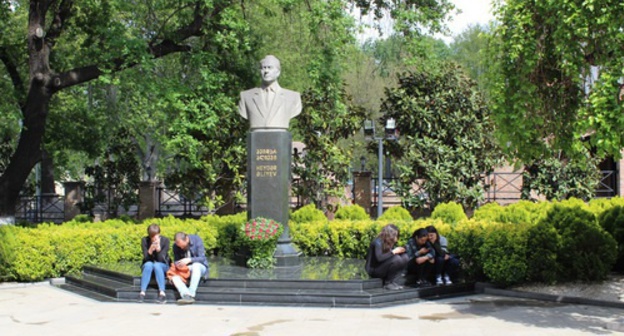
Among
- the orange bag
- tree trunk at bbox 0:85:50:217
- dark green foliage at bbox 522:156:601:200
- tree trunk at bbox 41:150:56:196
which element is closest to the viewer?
the orange bag

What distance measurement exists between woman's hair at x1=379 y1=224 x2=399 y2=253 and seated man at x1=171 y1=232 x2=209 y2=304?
10.3ft

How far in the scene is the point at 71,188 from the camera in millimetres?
26750

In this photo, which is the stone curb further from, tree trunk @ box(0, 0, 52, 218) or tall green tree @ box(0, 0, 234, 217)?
tree trunk @ box(0, 0, 52, 218)

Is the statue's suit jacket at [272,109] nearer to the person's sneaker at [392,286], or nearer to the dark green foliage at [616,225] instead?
the person's sneaker at [392,286]

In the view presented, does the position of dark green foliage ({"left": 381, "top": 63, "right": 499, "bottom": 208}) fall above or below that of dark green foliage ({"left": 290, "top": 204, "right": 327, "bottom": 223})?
above

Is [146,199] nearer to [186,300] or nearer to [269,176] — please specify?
[269,176]

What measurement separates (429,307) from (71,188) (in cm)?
1946

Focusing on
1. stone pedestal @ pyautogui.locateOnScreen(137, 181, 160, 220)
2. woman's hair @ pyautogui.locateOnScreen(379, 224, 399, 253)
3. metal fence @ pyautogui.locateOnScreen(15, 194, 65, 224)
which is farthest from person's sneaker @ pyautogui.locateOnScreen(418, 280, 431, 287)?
metal fence @ pyautogui.locateOnScreen(15, 194, 65, 224)

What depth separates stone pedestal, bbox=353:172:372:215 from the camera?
79.2 ft

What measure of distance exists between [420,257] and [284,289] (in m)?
2.48

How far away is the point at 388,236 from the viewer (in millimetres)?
11836

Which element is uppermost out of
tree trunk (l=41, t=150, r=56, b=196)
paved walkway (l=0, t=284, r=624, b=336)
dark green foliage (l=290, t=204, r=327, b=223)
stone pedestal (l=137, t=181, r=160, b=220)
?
tree trunk (l=41, t=150, r=56, b=196)

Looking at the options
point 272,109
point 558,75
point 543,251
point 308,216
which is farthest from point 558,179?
point 558,75

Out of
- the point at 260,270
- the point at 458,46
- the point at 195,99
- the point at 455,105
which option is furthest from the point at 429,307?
the point at 458,46
